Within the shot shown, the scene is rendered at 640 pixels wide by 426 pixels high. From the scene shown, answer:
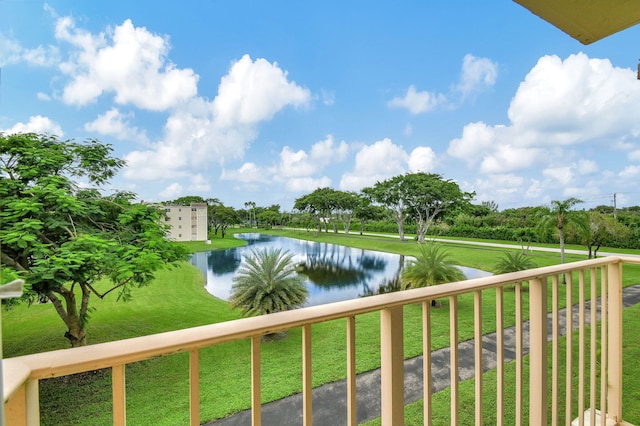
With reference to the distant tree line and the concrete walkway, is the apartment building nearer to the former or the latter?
the distant tree line

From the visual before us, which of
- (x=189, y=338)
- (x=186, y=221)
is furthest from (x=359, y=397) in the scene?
(x=186, y=221)

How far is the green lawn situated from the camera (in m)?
2.89

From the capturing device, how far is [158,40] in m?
3.08

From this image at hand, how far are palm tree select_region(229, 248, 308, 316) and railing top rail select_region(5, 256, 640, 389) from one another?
3663 millimetres

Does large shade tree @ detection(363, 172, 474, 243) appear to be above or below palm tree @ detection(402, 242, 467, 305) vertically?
above

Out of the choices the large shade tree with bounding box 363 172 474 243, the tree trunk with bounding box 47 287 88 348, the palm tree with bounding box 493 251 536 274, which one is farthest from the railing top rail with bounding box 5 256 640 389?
the large shade tree with bounding box 363 172 474 243

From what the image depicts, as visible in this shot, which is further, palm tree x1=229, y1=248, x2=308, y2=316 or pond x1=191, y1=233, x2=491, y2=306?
pond x1=191, y1=233, x2=491, y2=306

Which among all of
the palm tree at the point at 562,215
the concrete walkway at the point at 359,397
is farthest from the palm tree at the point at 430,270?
the palm tree at the point at 562,215

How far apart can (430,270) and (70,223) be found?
514 cm

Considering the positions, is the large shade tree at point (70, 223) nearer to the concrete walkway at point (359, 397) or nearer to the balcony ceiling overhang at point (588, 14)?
the concrete walkway at point (359, 397)

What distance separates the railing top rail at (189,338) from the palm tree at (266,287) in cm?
366

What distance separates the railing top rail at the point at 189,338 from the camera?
0.43 metres

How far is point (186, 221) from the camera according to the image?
5.15 m

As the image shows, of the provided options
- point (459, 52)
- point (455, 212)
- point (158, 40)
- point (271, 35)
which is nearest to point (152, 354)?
point (158, 40)
